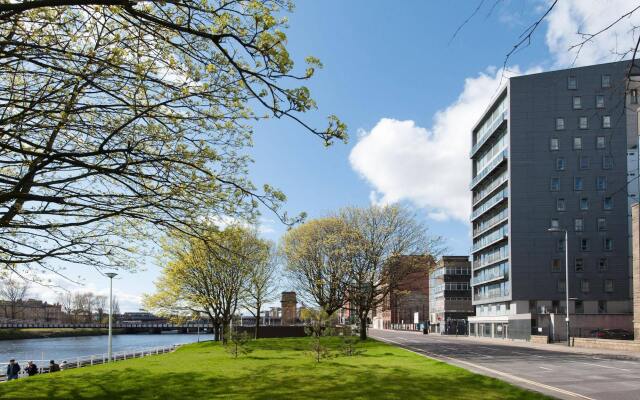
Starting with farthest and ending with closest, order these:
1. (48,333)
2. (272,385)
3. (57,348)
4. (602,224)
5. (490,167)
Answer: (48,333), (57,348), (490,167), (602,224), (272,385)

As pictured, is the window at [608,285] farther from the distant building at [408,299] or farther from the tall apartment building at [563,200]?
the distant building at [408,299]

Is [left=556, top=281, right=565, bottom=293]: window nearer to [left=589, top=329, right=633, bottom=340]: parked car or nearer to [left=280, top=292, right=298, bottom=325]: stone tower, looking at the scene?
[left=589, top=329, right=633, bottom=340]: parked car

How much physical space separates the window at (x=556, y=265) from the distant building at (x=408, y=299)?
1650 cm

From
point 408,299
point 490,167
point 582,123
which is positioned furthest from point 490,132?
point 408,299

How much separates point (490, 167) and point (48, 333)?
98146 millimetres

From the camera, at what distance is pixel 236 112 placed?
11.1 metres

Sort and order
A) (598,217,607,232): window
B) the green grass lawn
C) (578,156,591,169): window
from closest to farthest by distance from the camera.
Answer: the green grass lawn
(598,217,607,232): window
(578,156,591,169): window

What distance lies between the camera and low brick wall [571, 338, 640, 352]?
40.9 meters

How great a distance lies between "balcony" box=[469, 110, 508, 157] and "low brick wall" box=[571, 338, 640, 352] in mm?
34712

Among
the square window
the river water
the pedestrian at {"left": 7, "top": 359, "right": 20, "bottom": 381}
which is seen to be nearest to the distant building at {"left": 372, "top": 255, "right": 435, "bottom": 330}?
the square window

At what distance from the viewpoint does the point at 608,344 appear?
145 ft

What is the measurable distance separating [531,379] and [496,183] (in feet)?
Result: 204

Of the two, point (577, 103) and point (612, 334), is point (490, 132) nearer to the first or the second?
point (577, 103)

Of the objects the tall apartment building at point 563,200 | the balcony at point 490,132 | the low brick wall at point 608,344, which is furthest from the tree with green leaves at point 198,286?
the balcony at point 490,132
